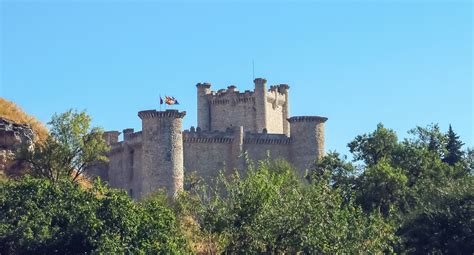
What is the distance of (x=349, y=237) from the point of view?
39062mm

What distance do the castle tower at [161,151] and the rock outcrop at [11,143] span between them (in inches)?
685


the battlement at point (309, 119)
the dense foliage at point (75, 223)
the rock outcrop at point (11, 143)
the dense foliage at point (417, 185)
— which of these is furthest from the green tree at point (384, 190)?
the dense foliage at point (75, 223)

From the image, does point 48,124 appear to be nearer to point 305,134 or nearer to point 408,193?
point 408,193

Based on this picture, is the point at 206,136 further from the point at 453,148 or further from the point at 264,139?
the point at 453,148

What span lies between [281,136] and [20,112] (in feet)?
97.5

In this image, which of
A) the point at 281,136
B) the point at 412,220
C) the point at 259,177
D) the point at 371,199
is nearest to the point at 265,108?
the point at 281,136

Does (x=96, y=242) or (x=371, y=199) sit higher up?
(x=371, y=199)

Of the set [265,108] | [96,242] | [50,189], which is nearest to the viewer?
[96,242]

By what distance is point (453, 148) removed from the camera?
241 feet

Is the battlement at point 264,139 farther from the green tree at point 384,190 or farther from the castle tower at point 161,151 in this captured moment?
the green tree at point 384,190

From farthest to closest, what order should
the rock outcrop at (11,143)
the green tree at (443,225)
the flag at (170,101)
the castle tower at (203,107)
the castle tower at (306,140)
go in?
the castle tower at (203,107)
the castle tower at (306,140)
the flag at (170,101)
the green tree at (443,225)
the rock outcrop at (11,143)

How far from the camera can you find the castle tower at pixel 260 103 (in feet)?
271

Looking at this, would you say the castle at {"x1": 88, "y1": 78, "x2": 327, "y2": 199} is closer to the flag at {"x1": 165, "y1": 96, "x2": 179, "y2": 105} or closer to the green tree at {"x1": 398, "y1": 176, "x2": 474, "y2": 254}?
the flag at {"x1": 165, "y1": 96, "x2": 179, "y2": 105}

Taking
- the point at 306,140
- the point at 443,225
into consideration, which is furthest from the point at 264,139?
the point at 443,225
